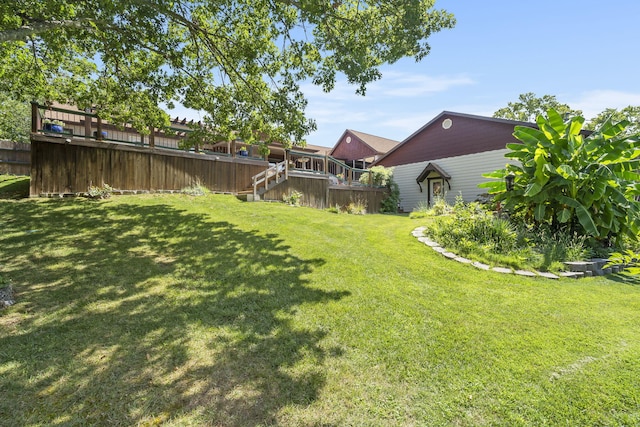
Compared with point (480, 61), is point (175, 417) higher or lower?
lower

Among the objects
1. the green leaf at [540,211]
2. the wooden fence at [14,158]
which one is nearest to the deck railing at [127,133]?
the wooden fence at [14,158]

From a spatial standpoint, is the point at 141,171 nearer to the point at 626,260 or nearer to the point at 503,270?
the point at 503,270

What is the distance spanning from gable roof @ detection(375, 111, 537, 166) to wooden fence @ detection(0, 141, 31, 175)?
62.1 feet

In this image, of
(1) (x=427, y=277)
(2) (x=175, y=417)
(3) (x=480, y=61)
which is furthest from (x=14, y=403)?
(3) (x=480, y=61)

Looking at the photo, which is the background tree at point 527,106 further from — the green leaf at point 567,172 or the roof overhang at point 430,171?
the green leaf at point 567,172

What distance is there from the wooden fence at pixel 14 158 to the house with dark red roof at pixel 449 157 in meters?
18.6

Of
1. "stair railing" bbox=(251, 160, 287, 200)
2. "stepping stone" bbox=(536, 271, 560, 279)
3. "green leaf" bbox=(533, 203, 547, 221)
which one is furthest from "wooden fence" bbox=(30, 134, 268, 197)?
"stepping stone" bbox=(536, 271, 560, 279)

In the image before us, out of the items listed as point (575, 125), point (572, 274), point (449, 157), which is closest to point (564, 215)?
point (572, 274)

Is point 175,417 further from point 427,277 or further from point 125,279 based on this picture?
point 427,277

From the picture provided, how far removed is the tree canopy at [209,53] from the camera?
6512 mm

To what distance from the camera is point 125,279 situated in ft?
13.5

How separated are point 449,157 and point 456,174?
1141mm

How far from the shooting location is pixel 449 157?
16.5m

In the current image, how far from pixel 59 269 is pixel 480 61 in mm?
11522
